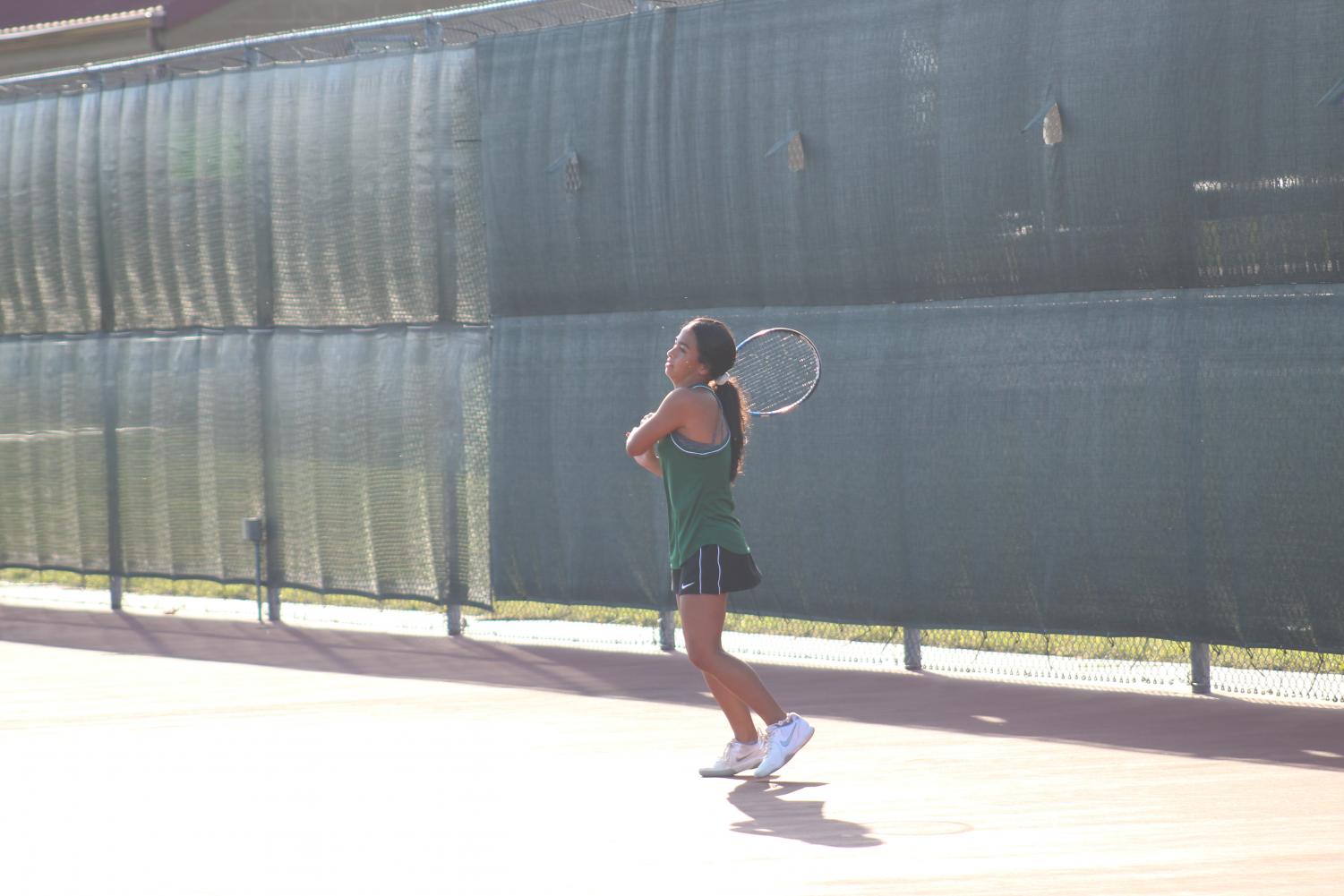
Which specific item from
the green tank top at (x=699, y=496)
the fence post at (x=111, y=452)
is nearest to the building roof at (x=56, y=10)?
the fence post at (x=111, y=452)

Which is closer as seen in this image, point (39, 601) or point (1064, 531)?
point (1064, 531)

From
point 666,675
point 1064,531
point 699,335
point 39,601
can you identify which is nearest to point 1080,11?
point 1064,531

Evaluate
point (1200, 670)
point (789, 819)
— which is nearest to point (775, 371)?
point (1200, 670)

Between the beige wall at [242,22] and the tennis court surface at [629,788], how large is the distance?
37.3ft

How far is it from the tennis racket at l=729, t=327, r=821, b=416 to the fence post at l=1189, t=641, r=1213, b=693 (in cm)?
199

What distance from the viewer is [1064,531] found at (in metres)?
8.42

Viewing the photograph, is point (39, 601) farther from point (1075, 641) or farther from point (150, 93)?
point (1075, 641)

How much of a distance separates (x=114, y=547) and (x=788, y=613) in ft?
17.8

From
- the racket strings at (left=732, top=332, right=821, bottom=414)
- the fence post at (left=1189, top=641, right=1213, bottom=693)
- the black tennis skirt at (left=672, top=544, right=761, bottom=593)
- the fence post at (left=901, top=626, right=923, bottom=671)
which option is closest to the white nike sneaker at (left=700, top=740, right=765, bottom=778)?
the black tennis skirt at (left=672, top=544, right=761, bottom=593)

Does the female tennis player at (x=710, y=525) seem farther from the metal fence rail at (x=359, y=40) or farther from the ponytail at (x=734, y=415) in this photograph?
the metal fence rail at (x=359, y=40)

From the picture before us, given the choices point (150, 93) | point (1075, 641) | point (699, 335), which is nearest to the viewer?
point (699, 335)

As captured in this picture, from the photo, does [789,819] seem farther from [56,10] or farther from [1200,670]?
[56,10]

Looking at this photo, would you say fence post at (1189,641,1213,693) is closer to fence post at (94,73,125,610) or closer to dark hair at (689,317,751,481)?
dark hair at (689,317,751,481)

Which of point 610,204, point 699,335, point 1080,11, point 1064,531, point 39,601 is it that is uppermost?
point 1080,11
